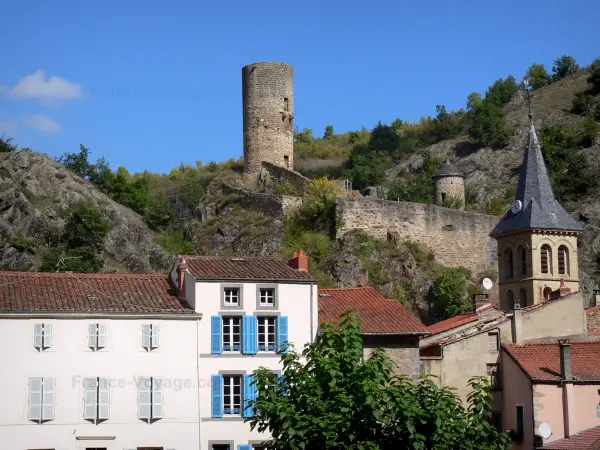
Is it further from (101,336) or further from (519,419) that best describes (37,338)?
(519,419)

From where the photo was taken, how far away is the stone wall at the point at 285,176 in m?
72.6

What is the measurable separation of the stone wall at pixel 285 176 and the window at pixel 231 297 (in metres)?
32.4

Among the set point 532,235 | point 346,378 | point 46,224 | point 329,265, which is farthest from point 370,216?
point 346,378

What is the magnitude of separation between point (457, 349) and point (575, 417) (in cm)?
503

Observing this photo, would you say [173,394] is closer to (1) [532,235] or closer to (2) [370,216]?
(1) [532,235]

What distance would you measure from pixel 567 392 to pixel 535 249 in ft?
59.6

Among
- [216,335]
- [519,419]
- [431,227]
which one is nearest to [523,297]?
[431,227]

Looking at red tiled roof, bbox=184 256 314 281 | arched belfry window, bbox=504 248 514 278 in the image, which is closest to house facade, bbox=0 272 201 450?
red tiled roof, bbox=184 256 314 281

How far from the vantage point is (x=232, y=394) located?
38.1 metres

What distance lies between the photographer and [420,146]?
9969 cm

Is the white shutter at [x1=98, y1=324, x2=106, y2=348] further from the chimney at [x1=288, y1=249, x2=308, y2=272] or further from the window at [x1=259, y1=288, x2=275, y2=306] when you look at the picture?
the chimney at [x1=288, y1=249, x2=308, y2=272]

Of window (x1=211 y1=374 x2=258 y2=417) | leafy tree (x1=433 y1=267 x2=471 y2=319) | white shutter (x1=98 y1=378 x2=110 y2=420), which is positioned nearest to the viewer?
white shutter (x1=98 y1=378 x2=110 y2=420)

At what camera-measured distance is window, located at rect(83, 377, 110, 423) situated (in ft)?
121

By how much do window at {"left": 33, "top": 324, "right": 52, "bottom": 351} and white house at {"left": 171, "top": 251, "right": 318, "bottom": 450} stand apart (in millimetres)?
4462
